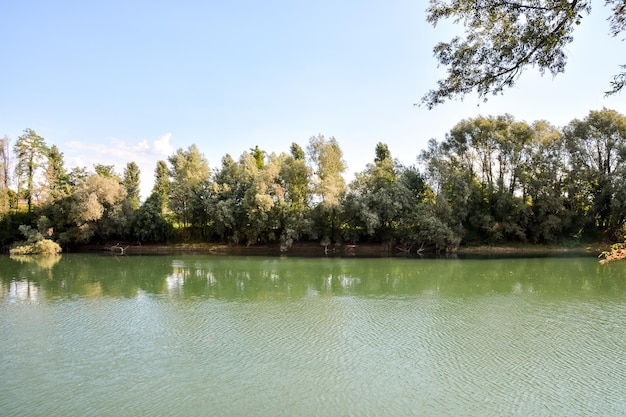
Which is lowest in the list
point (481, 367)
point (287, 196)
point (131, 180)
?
point (481, 367)

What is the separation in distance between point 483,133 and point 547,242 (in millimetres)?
9388

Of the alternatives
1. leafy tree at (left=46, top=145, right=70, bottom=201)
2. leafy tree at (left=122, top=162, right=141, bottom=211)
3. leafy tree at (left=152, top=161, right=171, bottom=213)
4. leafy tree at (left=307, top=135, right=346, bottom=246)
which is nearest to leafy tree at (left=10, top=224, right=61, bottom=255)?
leafy tree at (left=46, top=145, right=70, bottom=201)

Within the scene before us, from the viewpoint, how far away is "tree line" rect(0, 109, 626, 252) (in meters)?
28.9

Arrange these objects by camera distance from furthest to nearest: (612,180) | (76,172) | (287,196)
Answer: (76,172) → (287,196) → (612,180)

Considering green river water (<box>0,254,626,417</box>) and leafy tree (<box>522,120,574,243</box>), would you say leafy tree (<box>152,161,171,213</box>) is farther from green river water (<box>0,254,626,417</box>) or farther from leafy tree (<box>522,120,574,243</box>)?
leafy tree (<box>522,120,574,243</box>)

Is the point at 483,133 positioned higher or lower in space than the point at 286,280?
higher

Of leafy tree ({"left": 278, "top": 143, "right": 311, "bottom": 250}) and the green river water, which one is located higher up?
leafy tree ({"left": 278, "top": 143, "right": 311, "bottom": 250})

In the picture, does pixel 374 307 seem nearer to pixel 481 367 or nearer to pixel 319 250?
pixel 481 367

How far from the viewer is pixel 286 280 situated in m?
18.0

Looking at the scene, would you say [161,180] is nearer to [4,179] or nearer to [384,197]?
[4,179]

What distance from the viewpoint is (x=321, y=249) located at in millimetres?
31984

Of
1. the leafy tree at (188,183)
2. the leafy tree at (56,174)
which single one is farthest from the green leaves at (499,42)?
the leafy tree at (56,174)

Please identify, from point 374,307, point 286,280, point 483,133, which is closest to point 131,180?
point 286,280

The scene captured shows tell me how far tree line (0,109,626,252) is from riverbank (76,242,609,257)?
0.61 metres
